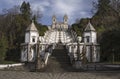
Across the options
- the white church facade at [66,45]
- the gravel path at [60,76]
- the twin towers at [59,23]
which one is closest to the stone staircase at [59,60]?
the white church facade at [66,45]

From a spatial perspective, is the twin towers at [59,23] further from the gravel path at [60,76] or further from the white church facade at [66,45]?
the gravel path at [60,76]

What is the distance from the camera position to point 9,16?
201ft

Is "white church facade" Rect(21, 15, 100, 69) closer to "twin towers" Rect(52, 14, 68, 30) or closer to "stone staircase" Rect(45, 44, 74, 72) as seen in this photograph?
"stone staircase" Rect(45, 44, 74, 72)

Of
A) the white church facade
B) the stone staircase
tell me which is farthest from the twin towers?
the stone staircase

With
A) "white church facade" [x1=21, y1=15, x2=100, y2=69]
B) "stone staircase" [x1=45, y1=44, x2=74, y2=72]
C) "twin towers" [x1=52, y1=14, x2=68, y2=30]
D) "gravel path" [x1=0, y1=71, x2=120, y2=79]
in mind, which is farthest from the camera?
"twin towers" [x1=52, y1=14, x2=68, y2=30]

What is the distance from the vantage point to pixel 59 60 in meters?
37.4

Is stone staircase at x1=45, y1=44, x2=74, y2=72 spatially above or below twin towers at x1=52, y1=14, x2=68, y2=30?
below

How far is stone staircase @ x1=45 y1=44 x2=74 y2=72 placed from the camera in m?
31.8

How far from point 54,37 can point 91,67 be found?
28.7 m

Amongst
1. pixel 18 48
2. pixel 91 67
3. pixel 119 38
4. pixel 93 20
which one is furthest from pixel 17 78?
pixel 93 20

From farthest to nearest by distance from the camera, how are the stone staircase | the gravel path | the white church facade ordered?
1. the white church facade
2. the stone staircase
3. the gravel path

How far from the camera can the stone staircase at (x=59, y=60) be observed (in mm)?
31820

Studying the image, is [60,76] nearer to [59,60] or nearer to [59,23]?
[59,60]

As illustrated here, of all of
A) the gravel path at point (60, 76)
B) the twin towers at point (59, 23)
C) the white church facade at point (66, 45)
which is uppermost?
the twin towers at point (59, 23)
